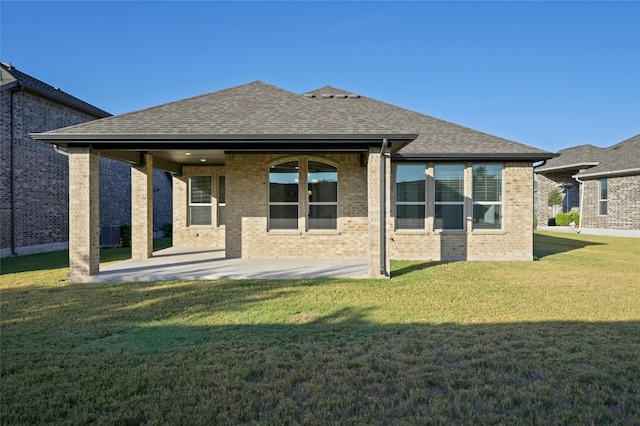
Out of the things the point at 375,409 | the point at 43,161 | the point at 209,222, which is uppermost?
the point at 43,161

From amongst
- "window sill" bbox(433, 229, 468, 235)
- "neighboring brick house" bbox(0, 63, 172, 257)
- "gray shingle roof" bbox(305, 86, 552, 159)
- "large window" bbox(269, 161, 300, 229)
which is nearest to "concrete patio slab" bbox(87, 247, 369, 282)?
"large window" bbox(269, 161, 300, 229)

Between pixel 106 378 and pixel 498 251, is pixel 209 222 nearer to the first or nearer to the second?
pixel 498 251

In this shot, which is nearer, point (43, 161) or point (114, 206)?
point (43, 161)

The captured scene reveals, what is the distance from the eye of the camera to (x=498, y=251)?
12.4 meters

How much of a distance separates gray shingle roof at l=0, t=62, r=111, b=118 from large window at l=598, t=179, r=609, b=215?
28.9m

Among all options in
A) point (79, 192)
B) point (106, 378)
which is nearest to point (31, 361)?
point (106, 378)

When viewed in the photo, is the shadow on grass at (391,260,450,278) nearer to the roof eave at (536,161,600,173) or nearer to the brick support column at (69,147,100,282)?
the brick support column at (69,147,100,282)

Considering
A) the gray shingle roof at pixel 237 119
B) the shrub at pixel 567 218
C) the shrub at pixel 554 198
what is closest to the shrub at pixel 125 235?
the gray shingle roof at pixel 237 119

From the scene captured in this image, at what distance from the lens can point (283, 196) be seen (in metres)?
12.2

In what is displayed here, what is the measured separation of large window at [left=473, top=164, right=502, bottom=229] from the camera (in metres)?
12.5

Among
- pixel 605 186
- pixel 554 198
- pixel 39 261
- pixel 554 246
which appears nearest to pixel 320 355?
pixel 39 261

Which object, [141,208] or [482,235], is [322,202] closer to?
[482,235]

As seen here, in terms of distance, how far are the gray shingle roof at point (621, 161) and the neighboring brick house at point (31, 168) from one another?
92.4 ft

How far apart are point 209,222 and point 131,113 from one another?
250 inches
